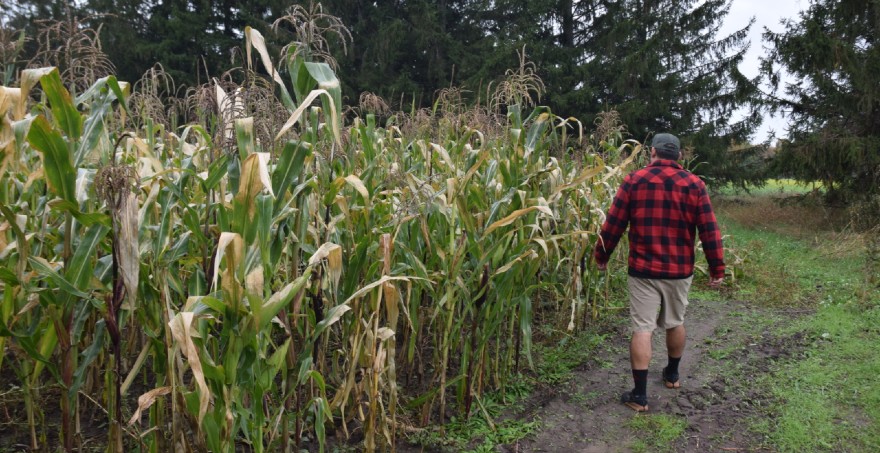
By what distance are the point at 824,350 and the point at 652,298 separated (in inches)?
85.6

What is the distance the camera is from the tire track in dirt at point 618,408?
10.2 ft

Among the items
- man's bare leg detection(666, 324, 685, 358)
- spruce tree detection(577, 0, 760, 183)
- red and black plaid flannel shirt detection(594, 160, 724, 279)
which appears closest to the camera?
red and black plaid flannel shirt detection(594, 160, 724, 279)

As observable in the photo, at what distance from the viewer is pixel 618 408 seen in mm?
3533

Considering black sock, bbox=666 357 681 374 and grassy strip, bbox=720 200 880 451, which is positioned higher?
black sock, bbox=666 357 681 374

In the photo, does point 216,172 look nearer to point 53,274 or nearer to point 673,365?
point 53,274

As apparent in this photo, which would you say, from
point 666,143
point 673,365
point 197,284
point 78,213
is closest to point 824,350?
A: point 673,365

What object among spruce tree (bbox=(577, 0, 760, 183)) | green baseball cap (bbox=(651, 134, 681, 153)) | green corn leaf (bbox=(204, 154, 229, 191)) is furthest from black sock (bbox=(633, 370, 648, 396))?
spruce tree (bbox=(577, 0, 760, 183))

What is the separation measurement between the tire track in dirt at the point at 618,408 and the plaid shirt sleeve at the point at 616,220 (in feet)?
2.96

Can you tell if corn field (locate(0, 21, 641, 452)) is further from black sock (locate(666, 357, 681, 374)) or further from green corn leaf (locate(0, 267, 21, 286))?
black sock (locate(666, 357, 681, 374))

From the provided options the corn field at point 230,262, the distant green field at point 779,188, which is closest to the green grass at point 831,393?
the corn field at point 230,262

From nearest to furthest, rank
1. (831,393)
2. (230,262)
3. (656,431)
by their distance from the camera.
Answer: (230,262) < (656,431) < (831,393)

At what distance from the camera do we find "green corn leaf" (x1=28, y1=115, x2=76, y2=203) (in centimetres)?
171

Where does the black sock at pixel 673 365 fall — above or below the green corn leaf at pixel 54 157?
below

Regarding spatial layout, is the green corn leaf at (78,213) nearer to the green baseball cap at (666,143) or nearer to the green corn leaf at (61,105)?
the green corn leaf at (61,105)
